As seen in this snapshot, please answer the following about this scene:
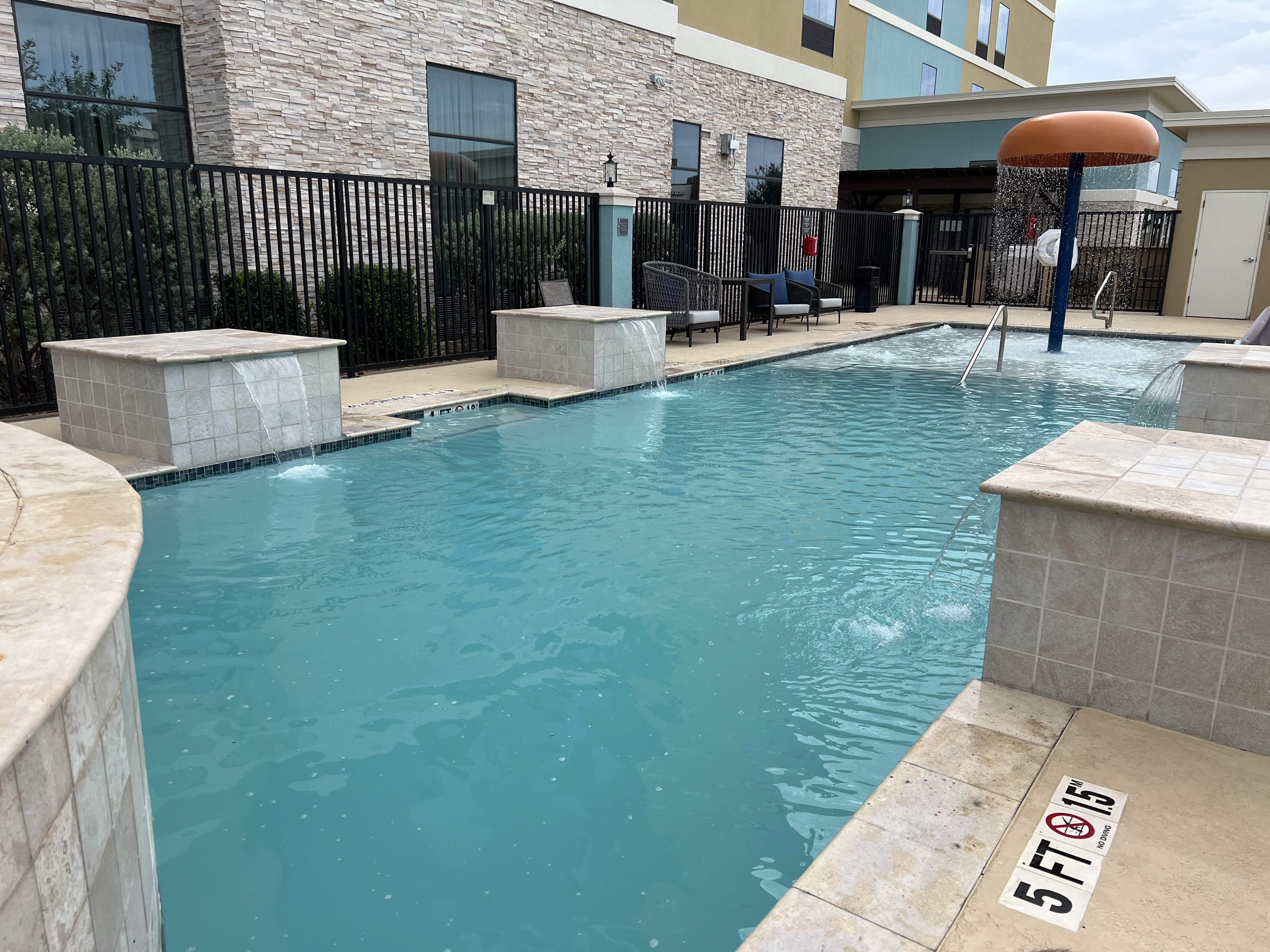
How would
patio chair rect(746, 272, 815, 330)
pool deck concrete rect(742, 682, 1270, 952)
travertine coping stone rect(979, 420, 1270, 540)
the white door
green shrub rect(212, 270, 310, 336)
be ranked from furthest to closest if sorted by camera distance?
the white door → patio chair rect(746, 272, 815, 330) → green shrub rect(212, 270, 310, 336) → travertine coping stone rect(979, 420, 1270, 540) → pool deck concrete rect(742, 682, 1270, 952)

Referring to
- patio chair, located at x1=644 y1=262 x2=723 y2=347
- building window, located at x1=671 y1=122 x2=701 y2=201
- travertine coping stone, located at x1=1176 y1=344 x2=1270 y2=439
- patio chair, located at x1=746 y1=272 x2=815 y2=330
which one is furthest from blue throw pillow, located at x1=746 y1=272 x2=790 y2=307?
travertine coping stone, located at x1=1176 y1=344 x2=1270 y2=439

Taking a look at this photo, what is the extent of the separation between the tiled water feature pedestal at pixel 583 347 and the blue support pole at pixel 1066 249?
5.95 m

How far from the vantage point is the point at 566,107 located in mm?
14336

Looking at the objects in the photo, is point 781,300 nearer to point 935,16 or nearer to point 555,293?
point 555,293

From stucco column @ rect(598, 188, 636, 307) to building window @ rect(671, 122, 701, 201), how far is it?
18.3 ft

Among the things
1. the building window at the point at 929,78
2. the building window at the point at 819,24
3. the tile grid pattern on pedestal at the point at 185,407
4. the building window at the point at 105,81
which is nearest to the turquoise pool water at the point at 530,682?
the tile grid pattern on pedestal at the point at 185,407

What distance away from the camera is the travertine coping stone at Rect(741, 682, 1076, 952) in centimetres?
170

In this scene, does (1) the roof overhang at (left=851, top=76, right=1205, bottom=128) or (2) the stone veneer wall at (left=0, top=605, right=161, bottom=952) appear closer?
(2) the stone veneer wall at (left=0, top=605, right=161, bottom=952)

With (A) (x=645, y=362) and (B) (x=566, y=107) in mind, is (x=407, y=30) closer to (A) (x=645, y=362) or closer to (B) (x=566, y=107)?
(B) (x=566, y=107)

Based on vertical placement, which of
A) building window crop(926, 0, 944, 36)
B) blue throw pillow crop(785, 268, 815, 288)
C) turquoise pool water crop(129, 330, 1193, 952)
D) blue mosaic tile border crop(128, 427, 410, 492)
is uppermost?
building window crop(926, 0, 944, 36)

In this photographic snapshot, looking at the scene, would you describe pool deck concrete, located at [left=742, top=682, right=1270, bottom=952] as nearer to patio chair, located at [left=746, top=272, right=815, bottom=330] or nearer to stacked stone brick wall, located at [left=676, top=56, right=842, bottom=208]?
patio chair, located at [left=746, top=272, right=815, bottom=330]

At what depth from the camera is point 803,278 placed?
15.6 metres

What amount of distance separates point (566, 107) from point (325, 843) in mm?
13757

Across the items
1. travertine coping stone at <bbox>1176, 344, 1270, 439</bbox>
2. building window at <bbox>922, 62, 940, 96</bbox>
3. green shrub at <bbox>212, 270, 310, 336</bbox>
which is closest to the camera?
travertine coping stone at <bbox>1176, 344, 1270, 439</bbox>
